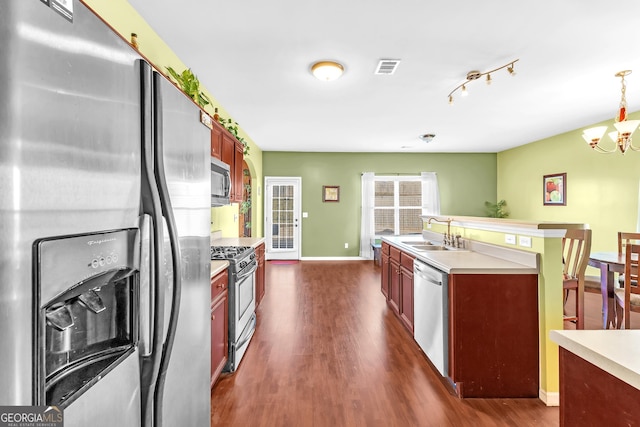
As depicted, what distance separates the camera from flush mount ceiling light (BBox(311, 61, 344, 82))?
294 centimetres

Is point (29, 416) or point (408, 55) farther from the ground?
point (408, 55)

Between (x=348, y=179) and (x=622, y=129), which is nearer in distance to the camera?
(x=622, y=129)

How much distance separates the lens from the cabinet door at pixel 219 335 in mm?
2041

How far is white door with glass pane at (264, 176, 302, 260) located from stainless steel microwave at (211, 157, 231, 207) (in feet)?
15.7

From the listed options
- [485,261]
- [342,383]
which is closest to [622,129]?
[485,261]

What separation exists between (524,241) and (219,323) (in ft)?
7.44

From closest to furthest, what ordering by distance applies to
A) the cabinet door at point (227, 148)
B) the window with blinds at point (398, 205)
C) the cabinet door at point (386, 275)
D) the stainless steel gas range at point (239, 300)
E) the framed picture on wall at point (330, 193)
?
the stainless steel gas range at point (239, 300), the cabinet door at point (227, 148), the cabinet door at point (386, 275), the framed picture on wall at point (330, 193), the window with blinds at point (398, 205)

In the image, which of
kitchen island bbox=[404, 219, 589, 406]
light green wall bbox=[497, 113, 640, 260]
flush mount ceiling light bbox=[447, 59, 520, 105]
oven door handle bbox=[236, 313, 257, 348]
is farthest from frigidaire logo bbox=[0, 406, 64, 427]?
light green wall bbox=[497, 113, 640, 260]

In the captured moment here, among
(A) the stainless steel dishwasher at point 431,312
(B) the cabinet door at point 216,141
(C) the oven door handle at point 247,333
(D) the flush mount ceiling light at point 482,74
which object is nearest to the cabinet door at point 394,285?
(A) the stainless steel dishwasher at point 431,312

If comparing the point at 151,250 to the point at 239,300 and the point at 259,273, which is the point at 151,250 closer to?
the point at 239,300

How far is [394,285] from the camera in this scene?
3512mm

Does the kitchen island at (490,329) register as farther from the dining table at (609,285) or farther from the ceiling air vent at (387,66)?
the ceiling air vent at (387,66)

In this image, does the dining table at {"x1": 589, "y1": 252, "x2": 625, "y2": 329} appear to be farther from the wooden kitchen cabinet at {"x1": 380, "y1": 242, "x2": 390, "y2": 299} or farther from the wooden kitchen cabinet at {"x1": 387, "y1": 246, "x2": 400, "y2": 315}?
the wooden kitchen cabinet at {"x1": 380, "y1": 242, "x2": 390, "y2": 299}

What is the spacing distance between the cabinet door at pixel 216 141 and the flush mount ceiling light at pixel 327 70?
3.61 feet
